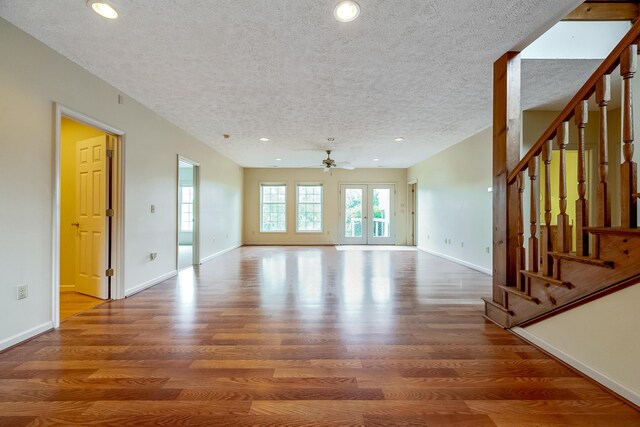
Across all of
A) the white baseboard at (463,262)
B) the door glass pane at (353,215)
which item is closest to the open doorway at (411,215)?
the white baseboard at (463,262)

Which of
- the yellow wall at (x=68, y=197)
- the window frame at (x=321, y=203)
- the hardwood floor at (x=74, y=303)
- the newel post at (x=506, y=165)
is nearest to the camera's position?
the newel post at (x=506, y=165)

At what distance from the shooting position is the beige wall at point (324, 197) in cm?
925

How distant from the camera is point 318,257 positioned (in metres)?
6.62

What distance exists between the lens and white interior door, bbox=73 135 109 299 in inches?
133

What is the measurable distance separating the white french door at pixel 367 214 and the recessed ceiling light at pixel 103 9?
A: 298 inches

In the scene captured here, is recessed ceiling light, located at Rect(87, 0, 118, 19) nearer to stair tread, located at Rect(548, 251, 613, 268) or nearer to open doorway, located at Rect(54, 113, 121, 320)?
open doorway, located at Rect(54, 113, 121, 320)

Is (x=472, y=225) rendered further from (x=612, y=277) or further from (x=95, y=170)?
(x=95, y=170)

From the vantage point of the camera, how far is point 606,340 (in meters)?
1.64

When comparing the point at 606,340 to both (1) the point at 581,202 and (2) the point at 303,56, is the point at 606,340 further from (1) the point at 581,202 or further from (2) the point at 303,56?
(2) the point at 303,56

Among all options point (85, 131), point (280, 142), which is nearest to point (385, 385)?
point (85, 131)

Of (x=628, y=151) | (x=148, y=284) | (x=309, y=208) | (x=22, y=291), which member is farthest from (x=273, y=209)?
(x=628, y=151)

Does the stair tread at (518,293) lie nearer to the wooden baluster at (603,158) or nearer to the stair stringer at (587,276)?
the stair stringer at (587,276)

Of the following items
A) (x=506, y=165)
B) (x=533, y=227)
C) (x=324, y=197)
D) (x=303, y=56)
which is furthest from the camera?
(x=324, y=197)

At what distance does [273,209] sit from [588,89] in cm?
824
